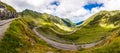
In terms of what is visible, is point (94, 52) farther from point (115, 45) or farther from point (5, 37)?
point (5, 37)

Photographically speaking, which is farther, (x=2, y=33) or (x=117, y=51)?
(x=2, y=33)

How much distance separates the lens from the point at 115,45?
2793 inches

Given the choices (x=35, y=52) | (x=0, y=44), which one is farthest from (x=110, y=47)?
(x=0, y=44)

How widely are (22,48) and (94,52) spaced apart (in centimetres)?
2710

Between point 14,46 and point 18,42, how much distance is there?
6.09m

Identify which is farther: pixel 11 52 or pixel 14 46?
pixel 14 46

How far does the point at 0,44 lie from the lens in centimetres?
7981

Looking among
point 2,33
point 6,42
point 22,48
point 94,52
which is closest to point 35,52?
point 22,48

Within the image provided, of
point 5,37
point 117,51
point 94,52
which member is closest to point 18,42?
point 5,37

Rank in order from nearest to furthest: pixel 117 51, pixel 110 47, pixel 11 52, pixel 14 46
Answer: pixel 117 51
pixel 110 47
pixel 11 52
pixel 14 46

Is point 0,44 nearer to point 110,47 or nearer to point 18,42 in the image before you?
point 18,42

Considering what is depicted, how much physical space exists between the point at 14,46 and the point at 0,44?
5.43 meters

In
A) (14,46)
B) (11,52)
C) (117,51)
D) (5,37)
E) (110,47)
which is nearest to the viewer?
(117,51)

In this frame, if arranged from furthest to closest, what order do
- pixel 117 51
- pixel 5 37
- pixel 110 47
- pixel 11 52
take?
pixel 5 37 < pixel 11 52 < pixel 110 47 < pixel 117 51
